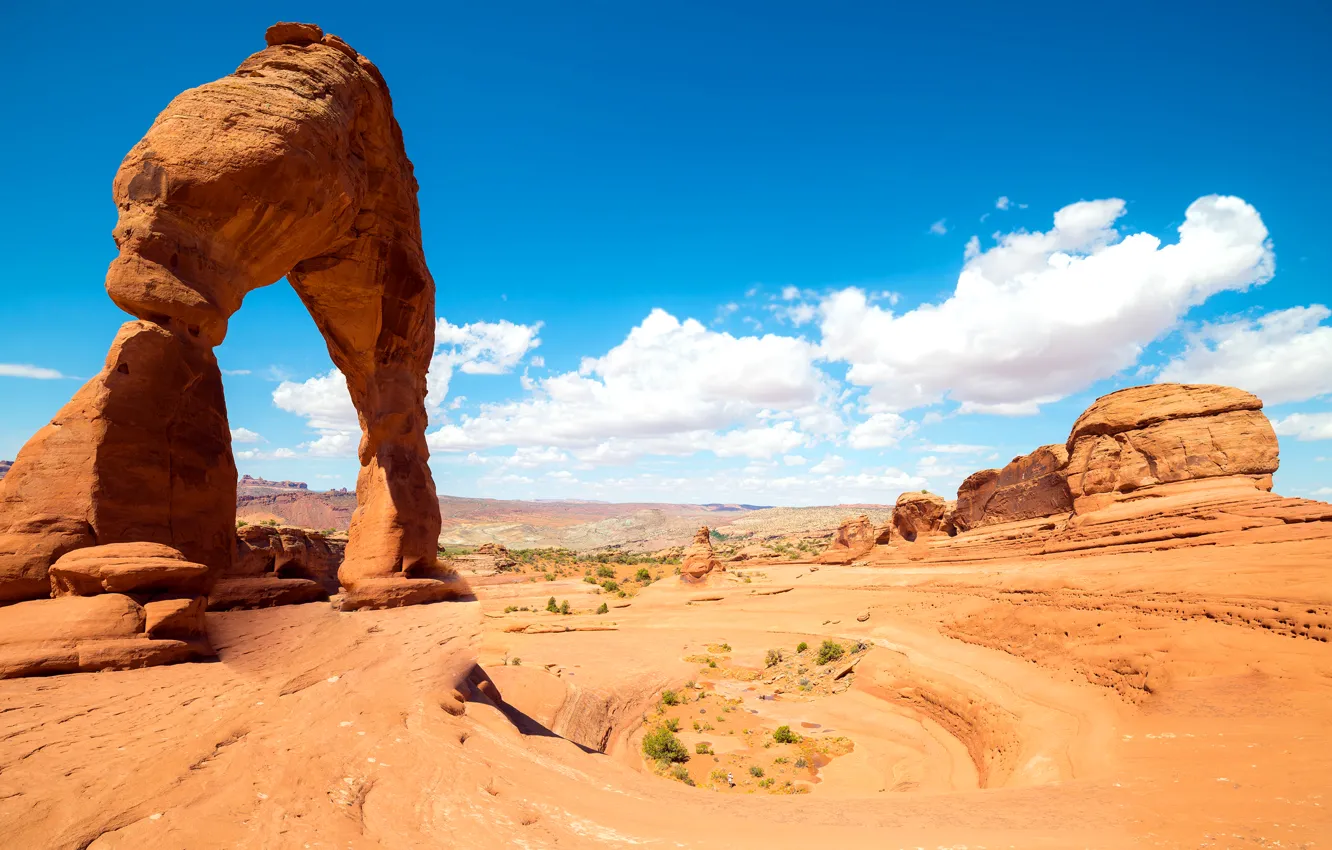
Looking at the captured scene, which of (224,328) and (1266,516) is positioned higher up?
(224,328)

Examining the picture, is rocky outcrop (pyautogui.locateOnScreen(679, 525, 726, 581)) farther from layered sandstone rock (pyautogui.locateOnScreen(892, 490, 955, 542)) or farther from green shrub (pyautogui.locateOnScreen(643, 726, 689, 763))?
green shrub (pyautogui.locateOnScreen(643, 726, 689, 763))

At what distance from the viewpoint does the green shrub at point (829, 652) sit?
19.6m

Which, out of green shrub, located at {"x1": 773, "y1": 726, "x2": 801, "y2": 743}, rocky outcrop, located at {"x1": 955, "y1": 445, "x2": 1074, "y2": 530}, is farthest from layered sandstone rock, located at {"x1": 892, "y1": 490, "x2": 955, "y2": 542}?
green shrub, located at {"x1": 773, "y1": 726, "x2": 801, "y2": 743}

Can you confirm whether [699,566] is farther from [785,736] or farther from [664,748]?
[664,748]

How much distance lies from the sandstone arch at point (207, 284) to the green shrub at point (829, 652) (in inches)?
517

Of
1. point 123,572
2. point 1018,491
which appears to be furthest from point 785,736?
point 1018,491

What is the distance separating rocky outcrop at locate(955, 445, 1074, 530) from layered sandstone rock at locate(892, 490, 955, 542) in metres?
2.07

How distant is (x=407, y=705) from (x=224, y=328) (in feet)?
23.5

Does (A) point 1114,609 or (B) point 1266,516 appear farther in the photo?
(B) point 1266,516

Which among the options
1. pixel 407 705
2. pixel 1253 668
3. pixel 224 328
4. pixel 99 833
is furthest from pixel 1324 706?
pixel 224 328

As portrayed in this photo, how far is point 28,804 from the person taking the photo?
3.41 metres

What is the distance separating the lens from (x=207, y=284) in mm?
9047

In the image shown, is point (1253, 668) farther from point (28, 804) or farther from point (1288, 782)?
point (28, 804)

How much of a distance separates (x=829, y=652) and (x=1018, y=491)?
65.8 feet
